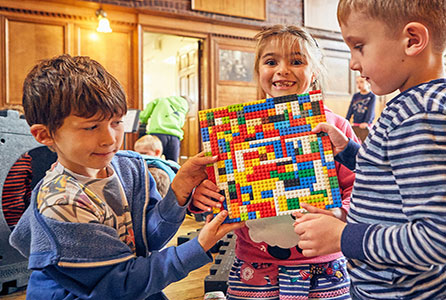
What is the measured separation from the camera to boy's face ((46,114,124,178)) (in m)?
0.86

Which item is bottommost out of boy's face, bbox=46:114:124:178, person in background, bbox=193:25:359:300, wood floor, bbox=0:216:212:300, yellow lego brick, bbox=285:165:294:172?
wood floor, bbox=0:216:212:300

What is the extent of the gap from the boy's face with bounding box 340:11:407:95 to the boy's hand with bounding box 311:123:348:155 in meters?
0.15

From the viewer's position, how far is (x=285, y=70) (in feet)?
3.74

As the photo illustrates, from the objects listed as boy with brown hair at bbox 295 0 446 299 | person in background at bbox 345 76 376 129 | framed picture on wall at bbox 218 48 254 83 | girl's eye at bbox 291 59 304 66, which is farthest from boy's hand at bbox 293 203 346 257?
framed picture on wall at bbox 218 48 254 83

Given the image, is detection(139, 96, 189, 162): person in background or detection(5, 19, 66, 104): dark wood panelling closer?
detection(139, 96, 189, 162): person in background

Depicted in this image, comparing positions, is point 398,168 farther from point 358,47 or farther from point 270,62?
point 270,62

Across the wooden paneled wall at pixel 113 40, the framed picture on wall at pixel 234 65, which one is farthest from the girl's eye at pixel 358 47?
the framed picture on wall at pixel 234 65

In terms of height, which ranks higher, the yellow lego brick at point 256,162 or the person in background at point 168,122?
the person in background at point 168,122

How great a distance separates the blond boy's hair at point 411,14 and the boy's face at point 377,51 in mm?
13

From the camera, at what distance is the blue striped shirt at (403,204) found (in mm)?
591

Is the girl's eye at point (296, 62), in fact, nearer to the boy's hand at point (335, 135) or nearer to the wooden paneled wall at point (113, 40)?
the boy's hand at point (335, 135)

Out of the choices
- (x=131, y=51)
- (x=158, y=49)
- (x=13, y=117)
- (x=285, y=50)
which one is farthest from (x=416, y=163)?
(x=158, y=49)

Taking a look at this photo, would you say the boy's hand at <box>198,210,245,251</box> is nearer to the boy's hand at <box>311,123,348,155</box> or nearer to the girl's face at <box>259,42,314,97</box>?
the boy's hand at <box>311,123,348,155</box>

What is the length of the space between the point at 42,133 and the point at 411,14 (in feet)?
2.74
